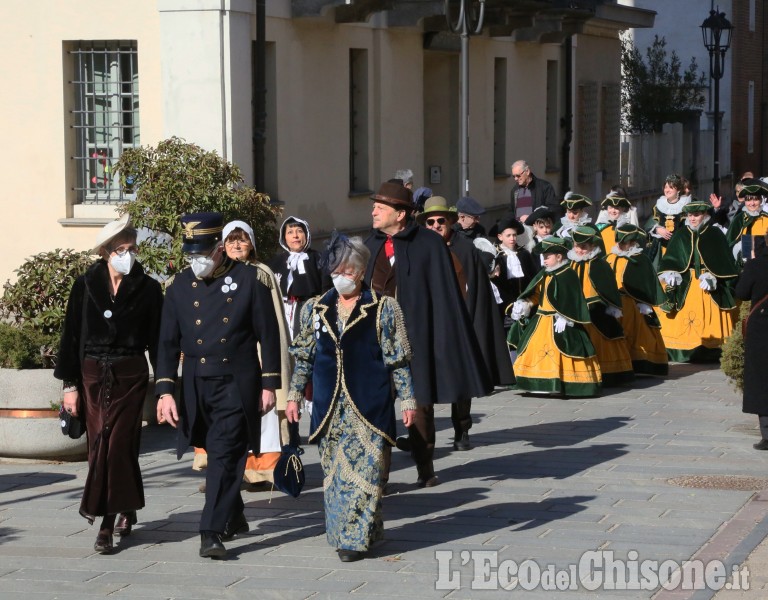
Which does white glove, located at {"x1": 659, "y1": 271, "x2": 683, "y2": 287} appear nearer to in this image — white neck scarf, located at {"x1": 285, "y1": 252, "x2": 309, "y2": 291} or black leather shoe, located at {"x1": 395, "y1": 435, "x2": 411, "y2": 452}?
white neck scarf, located at {"x1": 285, "y1": 252, "x2": 309, "y2": 291}

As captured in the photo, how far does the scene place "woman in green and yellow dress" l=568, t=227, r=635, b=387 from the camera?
14.4m

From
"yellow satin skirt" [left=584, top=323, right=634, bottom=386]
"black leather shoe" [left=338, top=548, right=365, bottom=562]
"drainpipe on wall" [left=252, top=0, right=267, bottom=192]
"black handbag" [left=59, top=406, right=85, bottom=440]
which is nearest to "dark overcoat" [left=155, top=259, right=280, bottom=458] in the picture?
"black handbag" [left=59, top=406, right=85, bottom=440]

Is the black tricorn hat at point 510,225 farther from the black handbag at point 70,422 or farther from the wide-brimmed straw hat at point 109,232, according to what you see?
the black handbag at point 70,422

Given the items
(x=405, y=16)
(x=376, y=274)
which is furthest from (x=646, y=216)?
(x=376, y=274)

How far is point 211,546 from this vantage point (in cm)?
794

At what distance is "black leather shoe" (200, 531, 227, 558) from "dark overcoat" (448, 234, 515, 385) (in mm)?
3756

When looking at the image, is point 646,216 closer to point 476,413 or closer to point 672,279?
point 672,279

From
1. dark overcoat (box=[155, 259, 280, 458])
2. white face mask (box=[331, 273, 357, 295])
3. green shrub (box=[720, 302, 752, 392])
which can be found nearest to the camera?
white face mask (box=[331, 273, 357, 295])

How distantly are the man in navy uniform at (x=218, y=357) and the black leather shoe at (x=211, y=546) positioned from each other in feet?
0.20

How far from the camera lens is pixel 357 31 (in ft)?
65.4

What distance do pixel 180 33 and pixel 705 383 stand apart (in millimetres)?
6406

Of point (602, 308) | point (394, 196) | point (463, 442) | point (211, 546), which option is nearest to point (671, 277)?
point (602, 308)

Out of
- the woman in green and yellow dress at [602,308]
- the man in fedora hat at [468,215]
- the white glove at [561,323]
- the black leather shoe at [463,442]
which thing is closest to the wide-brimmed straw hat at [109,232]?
the black leather shoe at [463,442]

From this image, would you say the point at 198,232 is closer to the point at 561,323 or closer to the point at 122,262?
the point at 122,262
